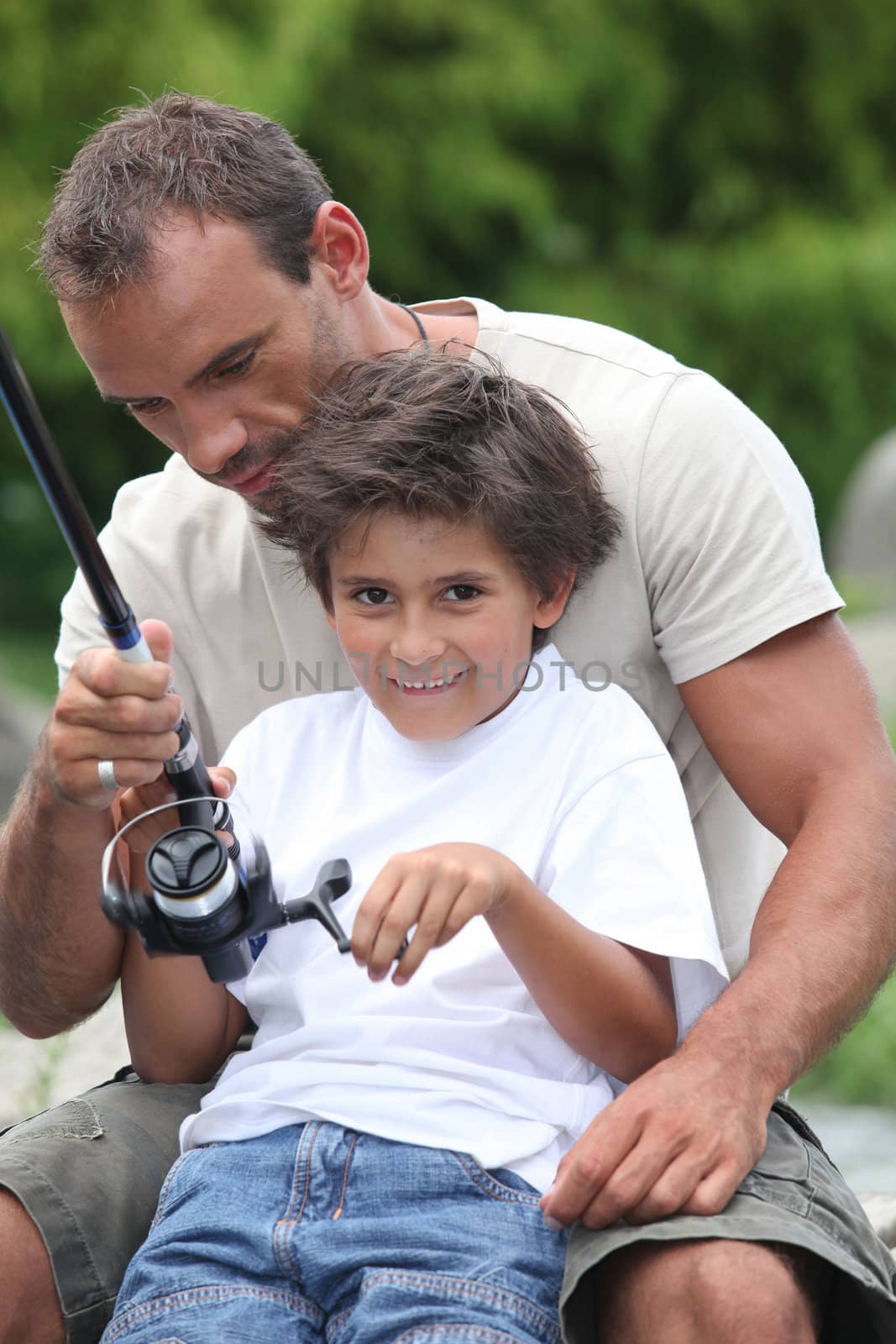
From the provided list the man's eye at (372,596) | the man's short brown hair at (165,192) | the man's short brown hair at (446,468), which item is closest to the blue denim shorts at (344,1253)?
the man's eye at (372,596)

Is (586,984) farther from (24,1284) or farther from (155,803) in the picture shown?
(24,1284)

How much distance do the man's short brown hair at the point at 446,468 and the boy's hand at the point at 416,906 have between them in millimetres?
553

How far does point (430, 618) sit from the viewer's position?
6.80 ft

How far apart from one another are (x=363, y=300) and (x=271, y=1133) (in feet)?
4.24

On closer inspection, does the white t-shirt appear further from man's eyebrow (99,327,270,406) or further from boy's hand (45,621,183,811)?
man's eyebrow (99,327,270,406)

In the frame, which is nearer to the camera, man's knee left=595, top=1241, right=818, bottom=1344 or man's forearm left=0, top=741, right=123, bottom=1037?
man's knee left=595, top=1241, right=818, bottom=1344

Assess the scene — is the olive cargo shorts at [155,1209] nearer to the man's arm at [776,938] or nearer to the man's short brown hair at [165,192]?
the man's arm at [776,938]

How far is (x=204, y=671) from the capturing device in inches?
101

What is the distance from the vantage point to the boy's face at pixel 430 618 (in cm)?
208

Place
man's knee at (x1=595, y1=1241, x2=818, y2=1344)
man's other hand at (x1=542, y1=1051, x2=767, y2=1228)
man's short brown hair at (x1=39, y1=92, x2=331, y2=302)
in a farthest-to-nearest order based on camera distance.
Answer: man's short brown hair at (x1=39, y1=92, x2=331, y2=302) < man's other hand at (x1=542, y1=1051, x2=767, y2=1228) < man's knee at (x1=595, y1=1241, x2=818, y2=1344)

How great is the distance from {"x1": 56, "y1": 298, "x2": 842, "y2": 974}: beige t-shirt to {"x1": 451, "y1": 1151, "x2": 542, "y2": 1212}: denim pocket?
1.96ft

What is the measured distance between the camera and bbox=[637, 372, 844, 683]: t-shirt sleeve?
89.5 inches

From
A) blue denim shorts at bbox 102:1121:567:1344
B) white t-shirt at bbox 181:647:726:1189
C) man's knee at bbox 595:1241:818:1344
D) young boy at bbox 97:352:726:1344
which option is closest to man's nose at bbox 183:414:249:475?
young boy at bbox 97:352:726:1344

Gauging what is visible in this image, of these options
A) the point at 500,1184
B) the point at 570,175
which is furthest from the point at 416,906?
the point at 570,175
